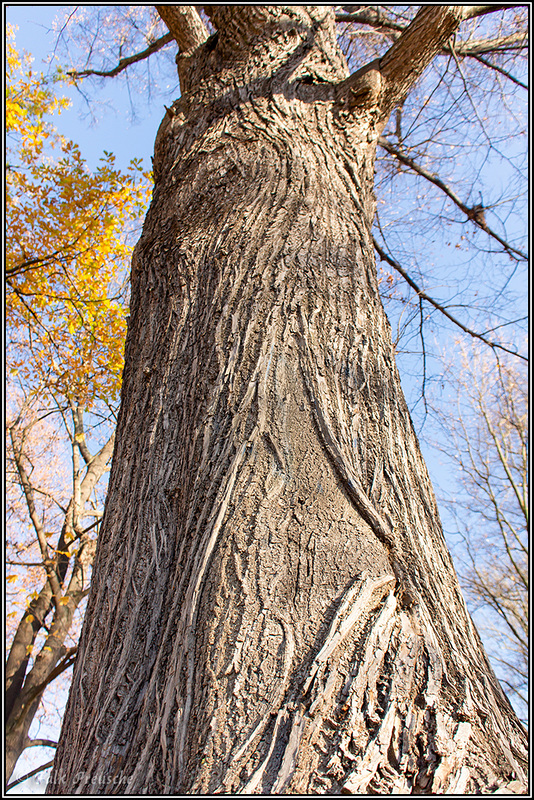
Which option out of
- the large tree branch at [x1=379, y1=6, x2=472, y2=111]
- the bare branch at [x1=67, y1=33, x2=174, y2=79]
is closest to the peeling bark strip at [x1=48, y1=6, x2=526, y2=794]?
the large tree branch at [x1=379, y1=6, x2=472, y2=111]

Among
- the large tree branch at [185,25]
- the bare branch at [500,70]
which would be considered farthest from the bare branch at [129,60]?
the bare branch at [500,70]

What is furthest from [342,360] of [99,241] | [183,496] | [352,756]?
[99,241]

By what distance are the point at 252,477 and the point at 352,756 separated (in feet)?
1.95

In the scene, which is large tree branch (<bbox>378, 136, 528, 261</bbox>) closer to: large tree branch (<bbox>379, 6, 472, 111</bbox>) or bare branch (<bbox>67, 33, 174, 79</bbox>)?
large tree branch (<bbox>379, 6, 472, 111</bbox>)

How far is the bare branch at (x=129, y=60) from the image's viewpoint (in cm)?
419

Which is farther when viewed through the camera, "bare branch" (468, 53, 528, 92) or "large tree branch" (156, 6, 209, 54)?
"bare branch" (468, 53, 528, 92)

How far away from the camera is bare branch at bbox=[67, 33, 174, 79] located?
4.19 metres

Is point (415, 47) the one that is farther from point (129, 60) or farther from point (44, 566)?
point (44, 566)

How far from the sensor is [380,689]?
909 millimetres

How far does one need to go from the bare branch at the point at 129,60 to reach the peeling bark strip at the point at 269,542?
3.20m

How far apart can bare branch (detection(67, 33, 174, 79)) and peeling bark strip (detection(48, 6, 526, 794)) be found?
3200 millimetres

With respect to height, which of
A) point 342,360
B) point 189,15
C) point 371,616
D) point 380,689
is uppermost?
point 189,15

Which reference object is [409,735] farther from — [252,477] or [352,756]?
[252,477]

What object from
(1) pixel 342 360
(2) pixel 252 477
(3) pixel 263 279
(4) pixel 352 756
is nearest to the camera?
(4) pixel 352 756
